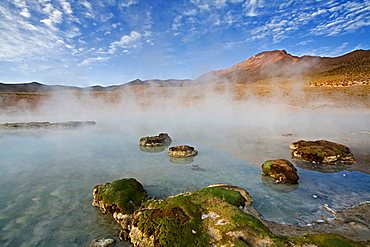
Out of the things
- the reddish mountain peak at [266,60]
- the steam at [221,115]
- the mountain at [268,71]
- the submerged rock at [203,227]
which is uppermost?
the reddish mountain peak at [266,60]

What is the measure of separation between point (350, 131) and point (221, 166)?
1284 cm

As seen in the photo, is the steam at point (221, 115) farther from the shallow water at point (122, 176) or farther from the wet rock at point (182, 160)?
the wet rock at point (182, 160)

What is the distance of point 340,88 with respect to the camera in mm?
36688

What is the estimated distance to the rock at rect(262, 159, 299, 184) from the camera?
32.6ft

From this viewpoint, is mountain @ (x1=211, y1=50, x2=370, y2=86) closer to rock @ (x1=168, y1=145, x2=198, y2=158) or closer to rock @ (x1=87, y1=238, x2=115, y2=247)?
rock @ (x1=168, y1=145, x2=198, y2=158)

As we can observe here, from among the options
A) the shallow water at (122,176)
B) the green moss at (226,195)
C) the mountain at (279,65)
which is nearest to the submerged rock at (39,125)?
the shallow water at (122,176)

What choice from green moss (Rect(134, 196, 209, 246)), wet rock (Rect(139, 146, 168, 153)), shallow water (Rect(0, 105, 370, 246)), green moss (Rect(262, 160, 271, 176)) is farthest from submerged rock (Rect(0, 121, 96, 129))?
green moss (Rect(134, 196, 209, 246))

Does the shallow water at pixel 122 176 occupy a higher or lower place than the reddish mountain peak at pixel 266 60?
lower

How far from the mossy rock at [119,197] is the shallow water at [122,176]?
1.05 ft

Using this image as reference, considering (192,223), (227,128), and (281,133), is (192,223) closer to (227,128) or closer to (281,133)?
(281,133)

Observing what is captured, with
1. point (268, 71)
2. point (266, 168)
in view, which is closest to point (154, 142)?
point (266, 168)

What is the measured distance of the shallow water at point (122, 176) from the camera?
716cm

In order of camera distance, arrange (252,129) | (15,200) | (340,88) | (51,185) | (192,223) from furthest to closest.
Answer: (340,88) < (252,129) < (51,185) < (15,200) < (192,223)

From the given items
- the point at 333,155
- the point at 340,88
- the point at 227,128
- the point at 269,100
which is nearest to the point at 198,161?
the point at 333,155
